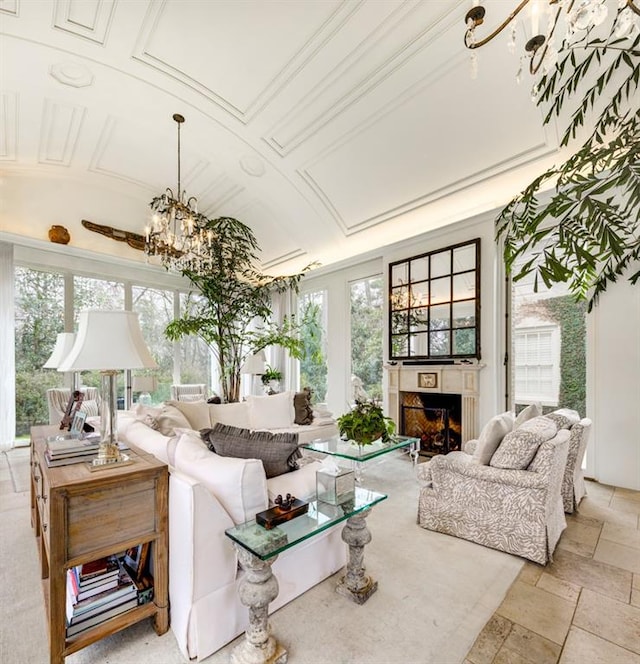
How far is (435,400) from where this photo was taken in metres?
4.79

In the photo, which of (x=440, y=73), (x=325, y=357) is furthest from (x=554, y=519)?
(x=325, y=357)

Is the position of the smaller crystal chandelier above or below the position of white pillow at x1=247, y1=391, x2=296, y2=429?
above

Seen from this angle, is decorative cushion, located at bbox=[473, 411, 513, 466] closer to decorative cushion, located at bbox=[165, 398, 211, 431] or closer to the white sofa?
the white sofa

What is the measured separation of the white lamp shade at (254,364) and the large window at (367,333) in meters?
Answer: 1.67

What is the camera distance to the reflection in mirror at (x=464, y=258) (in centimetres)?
440

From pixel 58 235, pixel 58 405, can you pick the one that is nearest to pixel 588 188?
pixel 58 405

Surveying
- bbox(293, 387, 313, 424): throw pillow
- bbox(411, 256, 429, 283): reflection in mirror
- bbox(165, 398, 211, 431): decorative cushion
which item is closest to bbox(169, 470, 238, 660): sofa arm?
bbox(165, 398, 211, 431): decorative cushion

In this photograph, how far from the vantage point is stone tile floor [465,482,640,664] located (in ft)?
5.03

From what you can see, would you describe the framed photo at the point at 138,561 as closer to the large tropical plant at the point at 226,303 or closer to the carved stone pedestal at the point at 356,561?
the carved stone pedestal at the point at 356,561

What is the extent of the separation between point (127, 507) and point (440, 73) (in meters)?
4.16

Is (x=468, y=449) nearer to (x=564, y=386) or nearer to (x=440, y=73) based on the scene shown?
(x=564, y=386)

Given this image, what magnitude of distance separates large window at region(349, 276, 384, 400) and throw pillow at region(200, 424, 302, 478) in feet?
13.1

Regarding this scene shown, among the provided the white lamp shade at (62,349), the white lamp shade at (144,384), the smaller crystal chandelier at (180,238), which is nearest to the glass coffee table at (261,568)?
the white lamp shade at (62,349)

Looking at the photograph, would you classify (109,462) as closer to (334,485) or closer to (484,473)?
(334,485)
